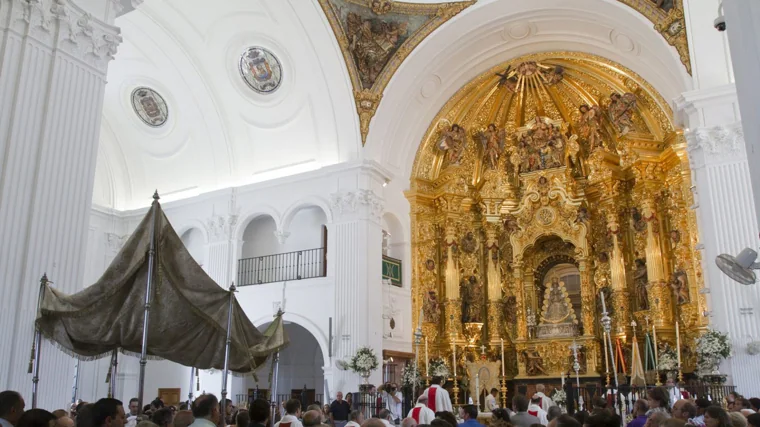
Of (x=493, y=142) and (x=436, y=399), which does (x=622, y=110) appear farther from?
(x=436, y=399)

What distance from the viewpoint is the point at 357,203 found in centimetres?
1775

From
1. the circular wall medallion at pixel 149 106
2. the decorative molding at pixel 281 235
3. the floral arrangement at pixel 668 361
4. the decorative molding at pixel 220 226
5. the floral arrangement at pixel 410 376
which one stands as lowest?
the floral arrangement at pixel 410 376

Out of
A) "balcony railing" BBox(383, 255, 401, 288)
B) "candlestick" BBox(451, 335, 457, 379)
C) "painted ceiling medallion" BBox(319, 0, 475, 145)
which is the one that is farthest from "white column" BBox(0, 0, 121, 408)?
"candlestick" BBox(451, 335, 457, 379)

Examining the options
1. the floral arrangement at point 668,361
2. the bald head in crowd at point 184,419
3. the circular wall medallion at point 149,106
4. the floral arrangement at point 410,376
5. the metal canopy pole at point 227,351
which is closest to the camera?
the bald head in crowd at point 184,419

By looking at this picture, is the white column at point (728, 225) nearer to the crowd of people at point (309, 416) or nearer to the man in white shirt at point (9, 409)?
the crowd of people at point (309, 416)

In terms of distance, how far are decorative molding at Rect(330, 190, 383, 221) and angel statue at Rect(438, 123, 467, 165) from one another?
332 cm

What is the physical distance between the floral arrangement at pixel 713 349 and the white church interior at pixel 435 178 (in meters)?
0.80

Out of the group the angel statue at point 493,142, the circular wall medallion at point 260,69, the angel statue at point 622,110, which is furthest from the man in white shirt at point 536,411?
the circular wall medallion at point 260,69

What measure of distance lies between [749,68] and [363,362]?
44.5 ft

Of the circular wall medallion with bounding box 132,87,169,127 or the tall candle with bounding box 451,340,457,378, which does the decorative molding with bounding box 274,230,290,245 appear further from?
the tall candle with bounding box 451,340,457,378

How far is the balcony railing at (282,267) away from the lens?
19.0 meters

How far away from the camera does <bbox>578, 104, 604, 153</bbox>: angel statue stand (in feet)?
63.7

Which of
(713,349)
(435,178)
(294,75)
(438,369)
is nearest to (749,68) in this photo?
(713,349)

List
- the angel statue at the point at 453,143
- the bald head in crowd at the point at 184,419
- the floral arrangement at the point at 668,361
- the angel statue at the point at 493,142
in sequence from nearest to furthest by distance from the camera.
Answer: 1. the bald head in crowd at the point at 184,419
2. the floral arrangement at the point at 668,361
3. the angel statue at the point at 453,143
4. the angel statue at the point at 493,142
